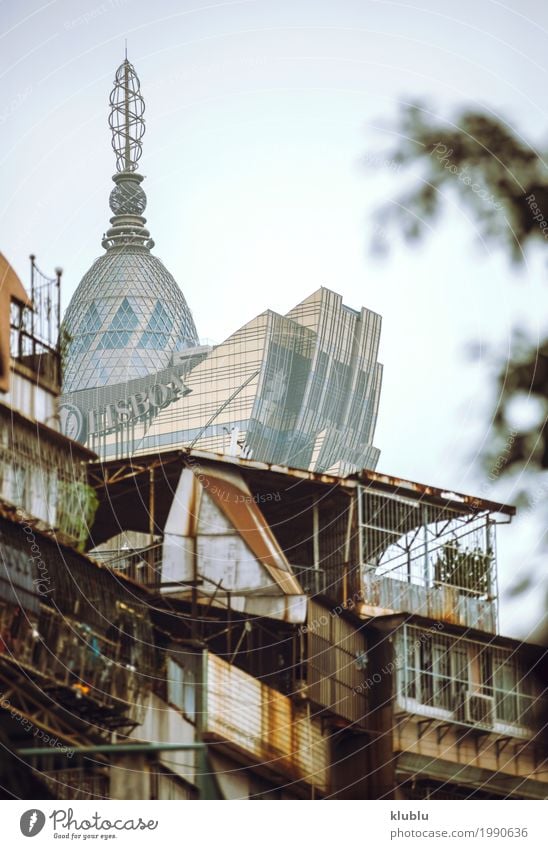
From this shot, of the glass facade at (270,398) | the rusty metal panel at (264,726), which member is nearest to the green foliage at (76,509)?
the glass facade at (270,398)

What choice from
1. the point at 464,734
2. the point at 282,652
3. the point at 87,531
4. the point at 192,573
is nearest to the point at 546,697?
the point at 464,734

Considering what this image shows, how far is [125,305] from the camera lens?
13438mm

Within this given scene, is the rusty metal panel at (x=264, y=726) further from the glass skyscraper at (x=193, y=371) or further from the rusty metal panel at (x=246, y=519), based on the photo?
the glass skyscraper at (x=193, y=371)

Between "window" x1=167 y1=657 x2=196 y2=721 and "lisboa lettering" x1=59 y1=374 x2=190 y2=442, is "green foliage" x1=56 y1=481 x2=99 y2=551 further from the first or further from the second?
"window" x1=167 y1=657 x2=196 y2=721

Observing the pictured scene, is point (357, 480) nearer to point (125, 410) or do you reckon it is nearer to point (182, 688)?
point (125, 410)

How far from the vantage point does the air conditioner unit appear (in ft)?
40.2

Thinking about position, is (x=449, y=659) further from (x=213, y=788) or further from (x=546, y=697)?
(x=213, y=788)

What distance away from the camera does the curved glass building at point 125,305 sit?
38.4 feet

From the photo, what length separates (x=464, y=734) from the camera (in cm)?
1218

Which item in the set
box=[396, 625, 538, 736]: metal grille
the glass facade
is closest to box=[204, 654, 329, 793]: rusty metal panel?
box=[396, 625, 538, 736]: metal grille

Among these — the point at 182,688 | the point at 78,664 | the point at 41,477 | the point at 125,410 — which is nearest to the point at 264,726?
the point at 182,688

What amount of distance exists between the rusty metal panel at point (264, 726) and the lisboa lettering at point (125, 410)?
2305mm

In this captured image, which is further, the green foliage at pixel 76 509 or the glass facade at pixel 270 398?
the glass facade at pixel 270 398
